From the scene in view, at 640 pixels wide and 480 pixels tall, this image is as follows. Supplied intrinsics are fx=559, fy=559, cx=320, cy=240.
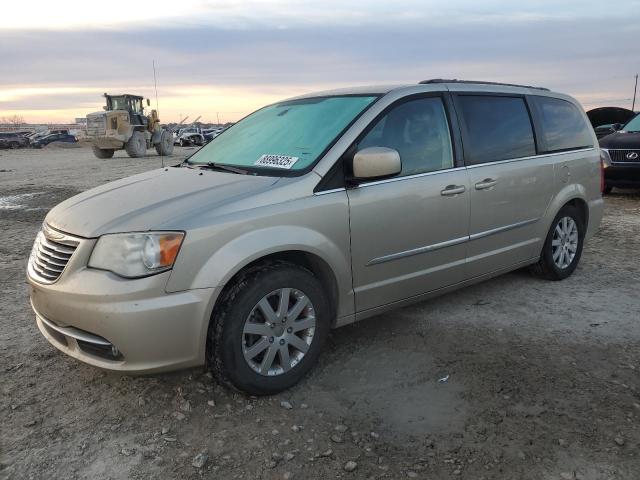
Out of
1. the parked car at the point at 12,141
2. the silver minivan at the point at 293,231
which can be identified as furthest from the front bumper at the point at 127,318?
the parked car at the point at 12,141

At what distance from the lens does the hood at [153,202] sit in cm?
279

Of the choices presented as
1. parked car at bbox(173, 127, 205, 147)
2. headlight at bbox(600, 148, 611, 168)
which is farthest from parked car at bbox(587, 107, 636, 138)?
parked car at bbox(173, 127, 205, 147)

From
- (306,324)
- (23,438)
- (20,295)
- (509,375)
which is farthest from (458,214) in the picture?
(20,295)

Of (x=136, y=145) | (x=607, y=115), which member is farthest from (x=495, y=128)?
(x=136, y=145)

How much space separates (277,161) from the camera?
339cm

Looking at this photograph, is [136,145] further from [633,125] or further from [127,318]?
[127,318]

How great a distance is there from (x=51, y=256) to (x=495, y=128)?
10.4ft

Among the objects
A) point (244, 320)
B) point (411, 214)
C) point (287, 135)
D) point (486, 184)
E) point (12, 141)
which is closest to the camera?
point (244, 320)

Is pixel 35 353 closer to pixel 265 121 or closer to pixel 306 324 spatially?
pixel 306 324

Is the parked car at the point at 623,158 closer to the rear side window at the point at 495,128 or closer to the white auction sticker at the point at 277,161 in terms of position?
the rear side window at the point at 495,128

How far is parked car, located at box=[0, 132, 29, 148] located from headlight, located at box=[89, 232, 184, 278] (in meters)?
43.1

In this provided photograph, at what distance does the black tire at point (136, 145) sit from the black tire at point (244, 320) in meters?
23.8

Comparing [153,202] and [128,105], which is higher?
[128,105]

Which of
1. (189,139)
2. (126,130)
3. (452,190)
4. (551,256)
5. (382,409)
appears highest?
(126,130)
